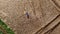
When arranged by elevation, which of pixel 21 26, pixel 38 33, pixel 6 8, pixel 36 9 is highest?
pixel 6 8

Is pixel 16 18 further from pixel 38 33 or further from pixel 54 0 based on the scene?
pixel 54 0

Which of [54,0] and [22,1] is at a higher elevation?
[22,1]

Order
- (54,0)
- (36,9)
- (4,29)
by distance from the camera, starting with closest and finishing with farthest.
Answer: (4,29), (36,9), (54,0)

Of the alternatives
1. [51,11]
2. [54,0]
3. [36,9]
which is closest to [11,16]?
[36,9]

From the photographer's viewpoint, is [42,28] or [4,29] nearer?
[4,29]

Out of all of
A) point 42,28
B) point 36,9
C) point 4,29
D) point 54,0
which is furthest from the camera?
point 54,0

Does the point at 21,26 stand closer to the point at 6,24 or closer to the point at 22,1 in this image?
the point at 6,24
